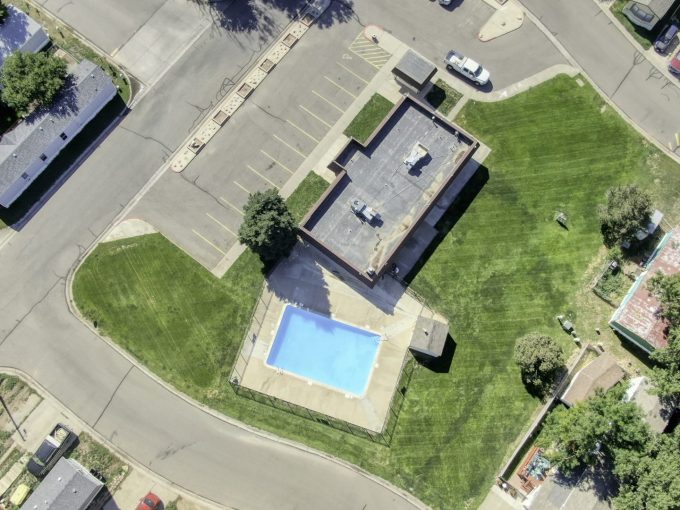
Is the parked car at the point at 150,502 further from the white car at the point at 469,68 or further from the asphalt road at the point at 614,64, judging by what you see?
the asphalt road at the point at 614,64

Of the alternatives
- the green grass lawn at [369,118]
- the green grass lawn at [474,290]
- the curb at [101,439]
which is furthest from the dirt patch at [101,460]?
the green grass lawn at [369,118]

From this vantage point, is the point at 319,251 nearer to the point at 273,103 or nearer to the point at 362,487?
the point at 273,103

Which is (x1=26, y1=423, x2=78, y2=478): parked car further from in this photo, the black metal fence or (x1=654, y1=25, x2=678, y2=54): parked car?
(x1=654, y1=25, x2=678, y2=54): parked car

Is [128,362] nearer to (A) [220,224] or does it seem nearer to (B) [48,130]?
(A) [220,224]

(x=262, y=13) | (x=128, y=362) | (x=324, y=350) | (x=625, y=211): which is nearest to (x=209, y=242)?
(x=128, y=362)

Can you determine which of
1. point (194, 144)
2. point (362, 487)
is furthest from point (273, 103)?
point (362, 487)
